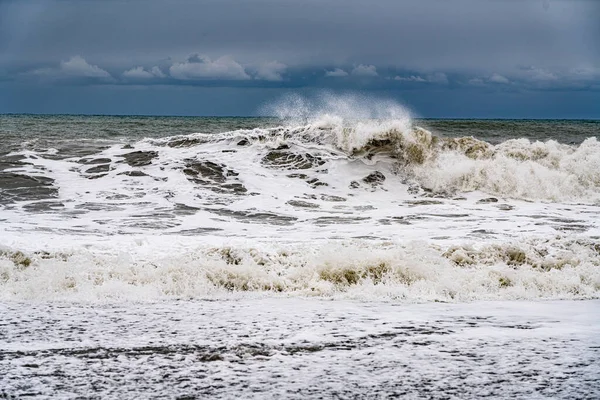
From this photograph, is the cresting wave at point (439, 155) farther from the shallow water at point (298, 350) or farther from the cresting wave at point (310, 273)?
the shallow water at point (298, 350)

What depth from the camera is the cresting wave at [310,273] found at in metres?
6.45

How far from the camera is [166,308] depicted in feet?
18.9

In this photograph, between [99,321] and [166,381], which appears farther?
[99,321]

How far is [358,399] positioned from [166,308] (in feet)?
8.95

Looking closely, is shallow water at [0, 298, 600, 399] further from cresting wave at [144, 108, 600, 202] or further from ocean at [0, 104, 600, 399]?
cresting wave at [144, 108, 600, 202]

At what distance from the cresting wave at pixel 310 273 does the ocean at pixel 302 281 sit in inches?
1.0

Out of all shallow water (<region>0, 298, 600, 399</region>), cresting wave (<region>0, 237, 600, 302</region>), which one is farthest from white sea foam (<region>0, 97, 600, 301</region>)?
Answer: shallow water (<region>0, 298, 600, 399</region>)

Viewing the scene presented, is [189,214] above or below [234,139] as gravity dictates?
below

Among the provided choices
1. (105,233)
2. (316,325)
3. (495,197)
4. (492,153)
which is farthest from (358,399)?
(492,153)

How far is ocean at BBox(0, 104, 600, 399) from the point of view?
3.91 meters

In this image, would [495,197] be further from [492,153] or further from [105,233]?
[105,233]

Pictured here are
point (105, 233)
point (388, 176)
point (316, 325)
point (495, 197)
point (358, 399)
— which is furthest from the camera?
point (388, 176)

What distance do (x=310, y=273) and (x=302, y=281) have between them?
0.17 m

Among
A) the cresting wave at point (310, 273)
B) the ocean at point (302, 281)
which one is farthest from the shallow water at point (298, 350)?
the cresting wave at point (310, 273)
